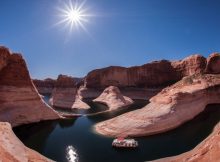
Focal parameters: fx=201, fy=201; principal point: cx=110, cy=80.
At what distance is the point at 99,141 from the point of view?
33375 millimetres

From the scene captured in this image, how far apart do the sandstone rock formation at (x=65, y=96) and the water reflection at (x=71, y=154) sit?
146ft

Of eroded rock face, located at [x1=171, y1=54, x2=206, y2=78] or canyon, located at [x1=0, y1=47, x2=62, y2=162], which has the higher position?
eroded rock face, located at [x1=171, y1=54, x2=206, y2=78]

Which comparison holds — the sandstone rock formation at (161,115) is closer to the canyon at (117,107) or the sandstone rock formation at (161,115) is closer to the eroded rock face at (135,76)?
the canyon at (117,107)

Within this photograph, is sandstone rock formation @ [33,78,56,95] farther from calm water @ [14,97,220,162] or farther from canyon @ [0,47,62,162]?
calm water @ [14,97,220,162]

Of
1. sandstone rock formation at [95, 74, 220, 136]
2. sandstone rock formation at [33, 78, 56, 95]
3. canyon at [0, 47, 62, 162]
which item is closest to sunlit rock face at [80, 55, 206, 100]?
sandstone rock formation at [33, 78, 56, 95]

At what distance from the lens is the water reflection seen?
26203 millimetres

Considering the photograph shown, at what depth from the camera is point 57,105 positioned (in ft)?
253

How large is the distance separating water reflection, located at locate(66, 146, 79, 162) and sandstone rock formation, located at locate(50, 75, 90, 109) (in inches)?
1757

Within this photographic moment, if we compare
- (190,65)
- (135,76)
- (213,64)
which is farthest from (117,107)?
(135,76)

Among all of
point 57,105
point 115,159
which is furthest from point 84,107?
point 115,159

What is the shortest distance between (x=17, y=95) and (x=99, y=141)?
21666 mm

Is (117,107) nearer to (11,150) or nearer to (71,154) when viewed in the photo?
(71,154)

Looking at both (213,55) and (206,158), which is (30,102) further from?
(213,55)

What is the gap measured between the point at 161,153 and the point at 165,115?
1483cm
